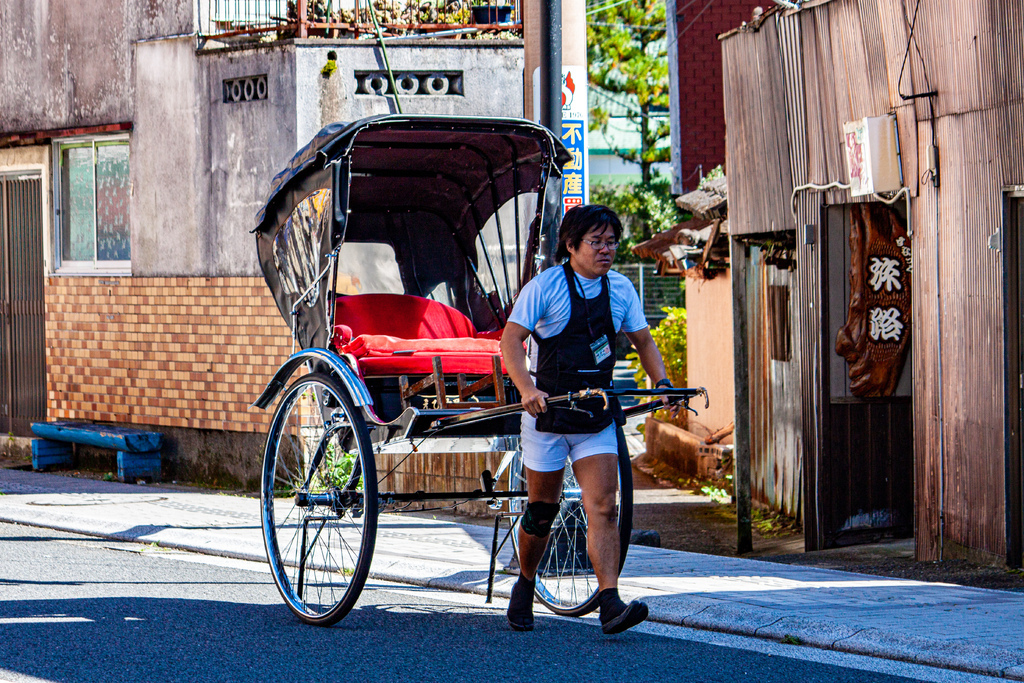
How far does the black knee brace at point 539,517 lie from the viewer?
6312mm

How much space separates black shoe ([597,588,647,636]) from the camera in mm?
5934

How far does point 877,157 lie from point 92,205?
8571 mm

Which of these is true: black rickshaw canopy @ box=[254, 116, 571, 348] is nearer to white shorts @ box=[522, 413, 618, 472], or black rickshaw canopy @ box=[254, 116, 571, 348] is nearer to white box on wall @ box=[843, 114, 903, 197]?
white shorts @ box=[522, 413, 618, 472]

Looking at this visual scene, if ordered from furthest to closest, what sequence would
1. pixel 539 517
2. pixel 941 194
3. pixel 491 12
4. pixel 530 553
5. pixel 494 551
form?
pixel 491 12 < pixel 941 194 < pixel 494 551 < pixel 530 553 < pixel 539 517

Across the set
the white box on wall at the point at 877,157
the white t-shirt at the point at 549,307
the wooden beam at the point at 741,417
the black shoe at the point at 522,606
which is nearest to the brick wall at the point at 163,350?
the wooden beam at the point at 741,417

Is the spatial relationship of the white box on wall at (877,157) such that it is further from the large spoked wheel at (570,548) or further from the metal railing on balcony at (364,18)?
the metal railing on balcony at (364,18)

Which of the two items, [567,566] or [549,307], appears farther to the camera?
[567,566]

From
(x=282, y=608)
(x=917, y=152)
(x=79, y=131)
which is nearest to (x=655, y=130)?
(x=79, y=131)

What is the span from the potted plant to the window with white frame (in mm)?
3886

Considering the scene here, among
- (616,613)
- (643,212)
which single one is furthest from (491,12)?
(643,212)

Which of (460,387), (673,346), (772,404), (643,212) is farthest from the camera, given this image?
(643,212)

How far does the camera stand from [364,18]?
13188 mm

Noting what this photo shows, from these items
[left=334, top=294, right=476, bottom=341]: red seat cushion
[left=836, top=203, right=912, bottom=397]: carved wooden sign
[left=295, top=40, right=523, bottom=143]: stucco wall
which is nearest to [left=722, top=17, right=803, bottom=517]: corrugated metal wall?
[left=836, top=203, right=912, bottom=397]: carved wooden sign

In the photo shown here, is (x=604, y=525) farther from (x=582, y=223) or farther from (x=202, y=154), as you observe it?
(x=202, y=154)
